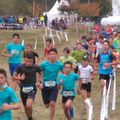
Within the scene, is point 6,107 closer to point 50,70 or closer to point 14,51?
→ point 50,70

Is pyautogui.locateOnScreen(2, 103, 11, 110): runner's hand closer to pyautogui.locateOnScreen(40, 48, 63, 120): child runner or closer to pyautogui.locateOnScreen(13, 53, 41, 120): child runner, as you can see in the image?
pyautogui.locateOnScreen(13, 53, 41, 120): child runner

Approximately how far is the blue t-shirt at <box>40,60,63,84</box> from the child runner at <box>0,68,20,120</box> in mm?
3661

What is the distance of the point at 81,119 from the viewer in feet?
38.7

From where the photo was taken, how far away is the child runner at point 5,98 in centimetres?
705

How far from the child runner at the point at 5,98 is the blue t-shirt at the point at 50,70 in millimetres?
3661

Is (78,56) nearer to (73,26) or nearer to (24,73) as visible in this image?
(24,73)

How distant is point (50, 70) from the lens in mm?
11039

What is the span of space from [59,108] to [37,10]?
76.8 meters

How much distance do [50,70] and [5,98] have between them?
3.78 m

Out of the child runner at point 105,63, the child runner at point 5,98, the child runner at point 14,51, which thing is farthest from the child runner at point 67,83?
the child runner at point 14,51

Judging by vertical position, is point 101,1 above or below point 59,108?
above

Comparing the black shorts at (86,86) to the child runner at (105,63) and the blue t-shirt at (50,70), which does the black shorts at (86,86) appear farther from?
the blue t-shirt at (50,70)

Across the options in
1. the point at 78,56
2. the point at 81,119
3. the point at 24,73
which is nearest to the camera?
the point at 24,73

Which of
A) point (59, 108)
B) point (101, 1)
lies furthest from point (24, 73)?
point (101, 1)
